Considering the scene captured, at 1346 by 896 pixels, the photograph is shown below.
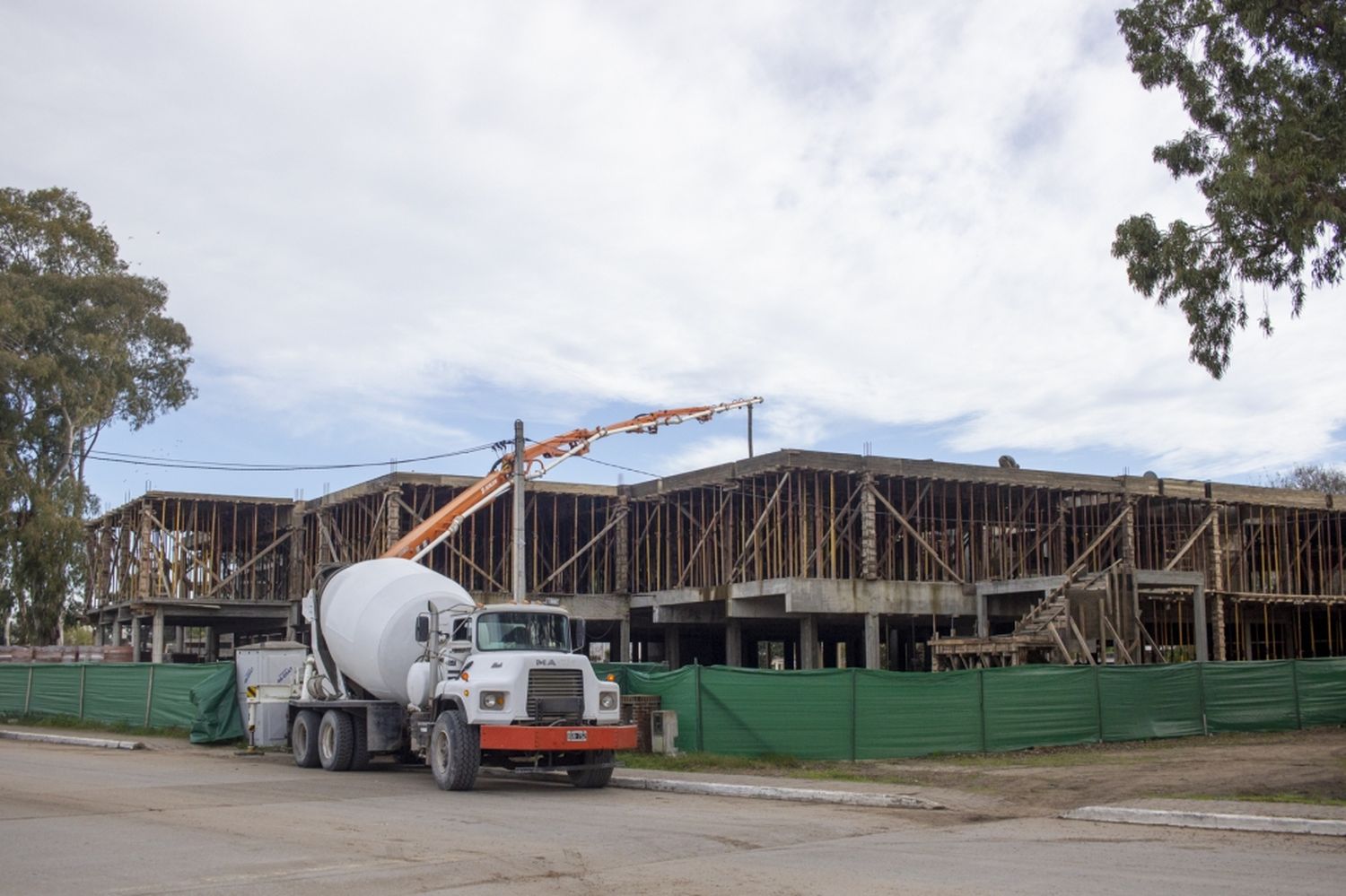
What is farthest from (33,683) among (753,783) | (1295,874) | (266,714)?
(1295,874)

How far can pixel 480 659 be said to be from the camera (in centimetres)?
1920

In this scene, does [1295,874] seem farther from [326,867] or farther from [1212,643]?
[1212,643]

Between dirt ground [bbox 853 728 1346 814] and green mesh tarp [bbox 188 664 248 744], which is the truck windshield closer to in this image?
dirt ground [bbox 853 728 1346 814]

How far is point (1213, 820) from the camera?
49.9 feet

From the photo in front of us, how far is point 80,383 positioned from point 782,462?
33.9 meters

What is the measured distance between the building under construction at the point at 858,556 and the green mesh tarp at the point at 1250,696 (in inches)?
157

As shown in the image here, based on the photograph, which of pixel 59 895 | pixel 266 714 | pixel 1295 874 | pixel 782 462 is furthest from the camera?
pixel 782 462

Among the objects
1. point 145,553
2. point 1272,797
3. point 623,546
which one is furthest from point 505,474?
point 1272,797

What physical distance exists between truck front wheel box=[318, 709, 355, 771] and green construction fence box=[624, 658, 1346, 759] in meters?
5.49

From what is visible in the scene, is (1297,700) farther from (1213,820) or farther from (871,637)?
(1213,820)

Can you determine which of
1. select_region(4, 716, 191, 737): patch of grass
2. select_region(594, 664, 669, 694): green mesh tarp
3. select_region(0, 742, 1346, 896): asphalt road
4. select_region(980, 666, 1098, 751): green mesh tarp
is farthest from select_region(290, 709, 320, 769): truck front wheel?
select_region(980, 666, 1098, 751): green mesh tarp

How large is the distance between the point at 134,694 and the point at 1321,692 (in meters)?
29.4

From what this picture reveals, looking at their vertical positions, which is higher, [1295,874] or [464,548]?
[464,548]

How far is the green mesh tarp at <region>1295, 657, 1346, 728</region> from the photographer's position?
1212 inches
